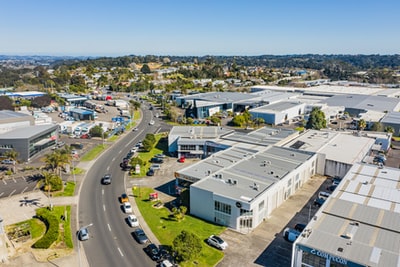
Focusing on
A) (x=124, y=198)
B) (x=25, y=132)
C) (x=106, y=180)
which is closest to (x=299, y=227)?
(x=124, y=198)

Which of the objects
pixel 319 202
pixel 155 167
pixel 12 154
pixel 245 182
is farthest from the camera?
pixel 12 154

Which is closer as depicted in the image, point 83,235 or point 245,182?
point 83,235

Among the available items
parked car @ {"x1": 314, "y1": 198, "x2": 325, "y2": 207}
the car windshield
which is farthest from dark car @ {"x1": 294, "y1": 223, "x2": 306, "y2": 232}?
the car windshield

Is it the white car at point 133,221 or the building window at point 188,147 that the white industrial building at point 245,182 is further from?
the building window at point 188,147

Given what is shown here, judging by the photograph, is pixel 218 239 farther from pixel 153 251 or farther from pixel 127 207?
pixel 127 207

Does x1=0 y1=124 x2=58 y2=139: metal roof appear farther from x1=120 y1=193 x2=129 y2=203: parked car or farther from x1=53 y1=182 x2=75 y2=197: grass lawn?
x1=120 y1=193 x2=129 y2=203: parked car

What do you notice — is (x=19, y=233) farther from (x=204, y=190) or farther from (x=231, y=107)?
(x=231, y=107)

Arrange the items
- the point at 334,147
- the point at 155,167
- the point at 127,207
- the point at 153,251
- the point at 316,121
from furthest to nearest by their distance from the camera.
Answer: the point at 316,121 < the point at 334,147 < the point at 155,167 < the point at 127,207 < the point at 153,251
